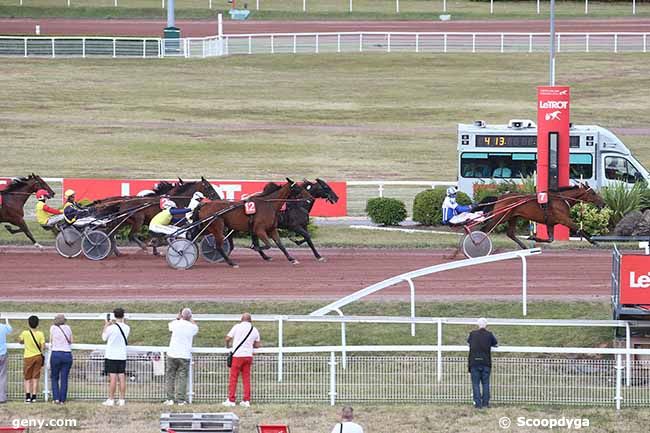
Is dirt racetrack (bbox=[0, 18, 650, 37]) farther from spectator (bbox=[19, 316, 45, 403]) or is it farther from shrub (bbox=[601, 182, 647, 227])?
spectator (bbox=[19, 316, 45, 403])

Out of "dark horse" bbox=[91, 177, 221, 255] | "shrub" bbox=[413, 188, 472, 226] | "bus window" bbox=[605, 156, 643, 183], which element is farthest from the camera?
"bus window" bbox=[605, 156, 643, 183]

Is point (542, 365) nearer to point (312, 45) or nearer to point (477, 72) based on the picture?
point (477, 72)

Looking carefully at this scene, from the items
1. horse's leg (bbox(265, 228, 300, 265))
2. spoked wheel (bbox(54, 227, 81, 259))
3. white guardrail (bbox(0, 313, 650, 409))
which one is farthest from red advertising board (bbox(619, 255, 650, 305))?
spoked wheel (bbox(54, 227, 81, 259))

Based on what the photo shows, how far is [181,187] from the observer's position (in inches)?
1033

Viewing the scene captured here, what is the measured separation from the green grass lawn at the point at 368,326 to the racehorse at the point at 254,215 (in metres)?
3.08

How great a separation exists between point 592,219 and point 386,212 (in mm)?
4770

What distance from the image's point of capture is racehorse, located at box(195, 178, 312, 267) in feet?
80.1

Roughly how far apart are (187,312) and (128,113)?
33207 mm

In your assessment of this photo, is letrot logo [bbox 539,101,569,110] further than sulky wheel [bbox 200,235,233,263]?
Yes

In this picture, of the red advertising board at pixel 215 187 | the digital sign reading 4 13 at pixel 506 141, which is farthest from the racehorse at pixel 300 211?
the digital sign reading 4 13 at pixel 506 141

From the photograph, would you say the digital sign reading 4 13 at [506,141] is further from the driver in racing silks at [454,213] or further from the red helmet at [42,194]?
the red helmet at [42,194]

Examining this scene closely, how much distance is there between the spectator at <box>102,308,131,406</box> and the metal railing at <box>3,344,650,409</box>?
0.22m

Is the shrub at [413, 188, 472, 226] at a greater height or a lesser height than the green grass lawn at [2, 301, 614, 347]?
greater

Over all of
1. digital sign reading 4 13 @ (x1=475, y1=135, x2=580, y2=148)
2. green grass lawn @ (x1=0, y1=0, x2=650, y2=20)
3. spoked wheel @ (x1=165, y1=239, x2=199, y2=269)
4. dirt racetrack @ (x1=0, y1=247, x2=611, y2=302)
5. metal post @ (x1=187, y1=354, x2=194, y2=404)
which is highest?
green grass lawn @ (x1=0, y1=0, x2=650, y2=20)
